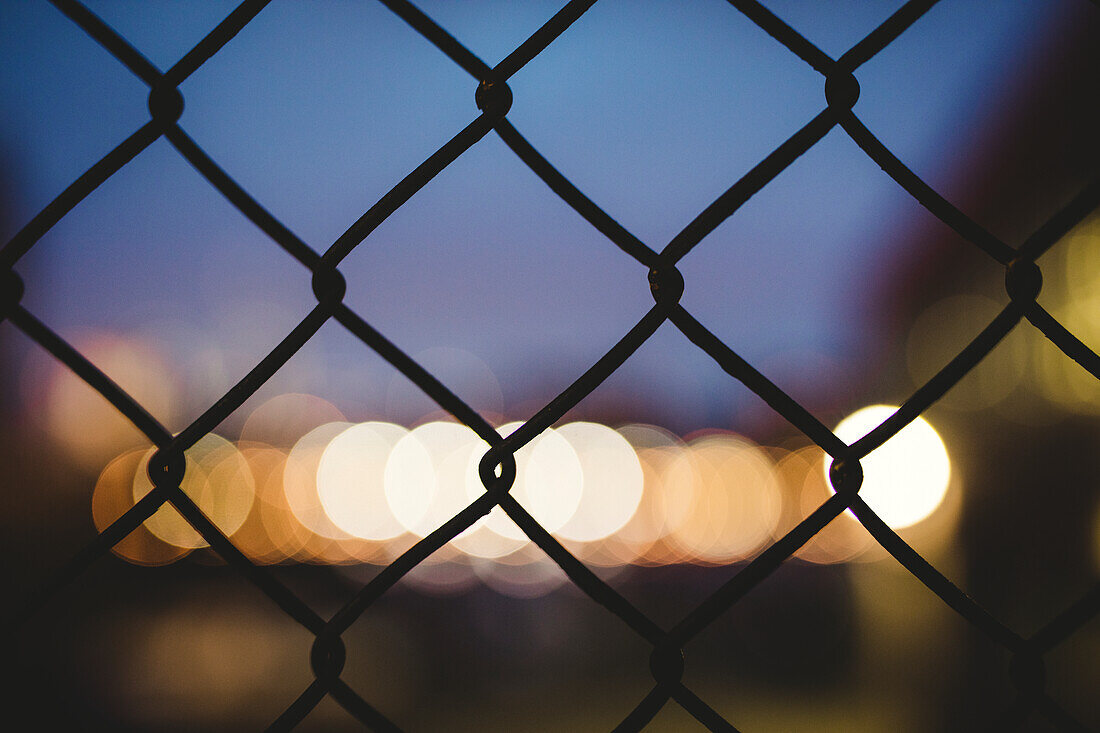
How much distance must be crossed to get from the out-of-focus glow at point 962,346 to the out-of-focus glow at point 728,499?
19.5 meters

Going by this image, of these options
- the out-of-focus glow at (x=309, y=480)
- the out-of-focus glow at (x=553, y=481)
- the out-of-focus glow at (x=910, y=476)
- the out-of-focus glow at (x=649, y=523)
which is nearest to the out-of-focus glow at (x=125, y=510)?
the out-of-focus glow at (x=309, y=480)

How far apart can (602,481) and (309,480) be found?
18.7m

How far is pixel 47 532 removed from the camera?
48.8ft

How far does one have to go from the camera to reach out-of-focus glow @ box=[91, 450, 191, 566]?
18266 millimetres

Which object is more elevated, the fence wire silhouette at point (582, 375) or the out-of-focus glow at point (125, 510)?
the out-of-focus glow at point (125, 510)

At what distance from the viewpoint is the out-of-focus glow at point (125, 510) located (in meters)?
18.3

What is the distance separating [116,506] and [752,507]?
28.2 metres

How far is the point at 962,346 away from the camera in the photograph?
25.8 ft

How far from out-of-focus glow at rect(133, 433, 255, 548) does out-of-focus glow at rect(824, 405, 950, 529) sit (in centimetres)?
1840

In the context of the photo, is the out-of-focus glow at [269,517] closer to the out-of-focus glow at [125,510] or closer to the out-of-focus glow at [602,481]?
the out-of-focus glow at [125,510]

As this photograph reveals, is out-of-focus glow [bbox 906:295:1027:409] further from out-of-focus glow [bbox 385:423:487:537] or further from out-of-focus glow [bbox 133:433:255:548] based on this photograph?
out-of-focus glow [bbox 385:423:487:537]

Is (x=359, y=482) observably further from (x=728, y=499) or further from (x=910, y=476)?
(x=910, y=476)

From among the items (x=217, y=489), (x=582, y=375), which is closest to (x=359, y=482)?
(x=217, y=489)

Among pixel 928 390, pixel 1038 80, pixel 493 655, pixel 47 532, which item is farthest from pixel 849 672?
pixel 47 532
